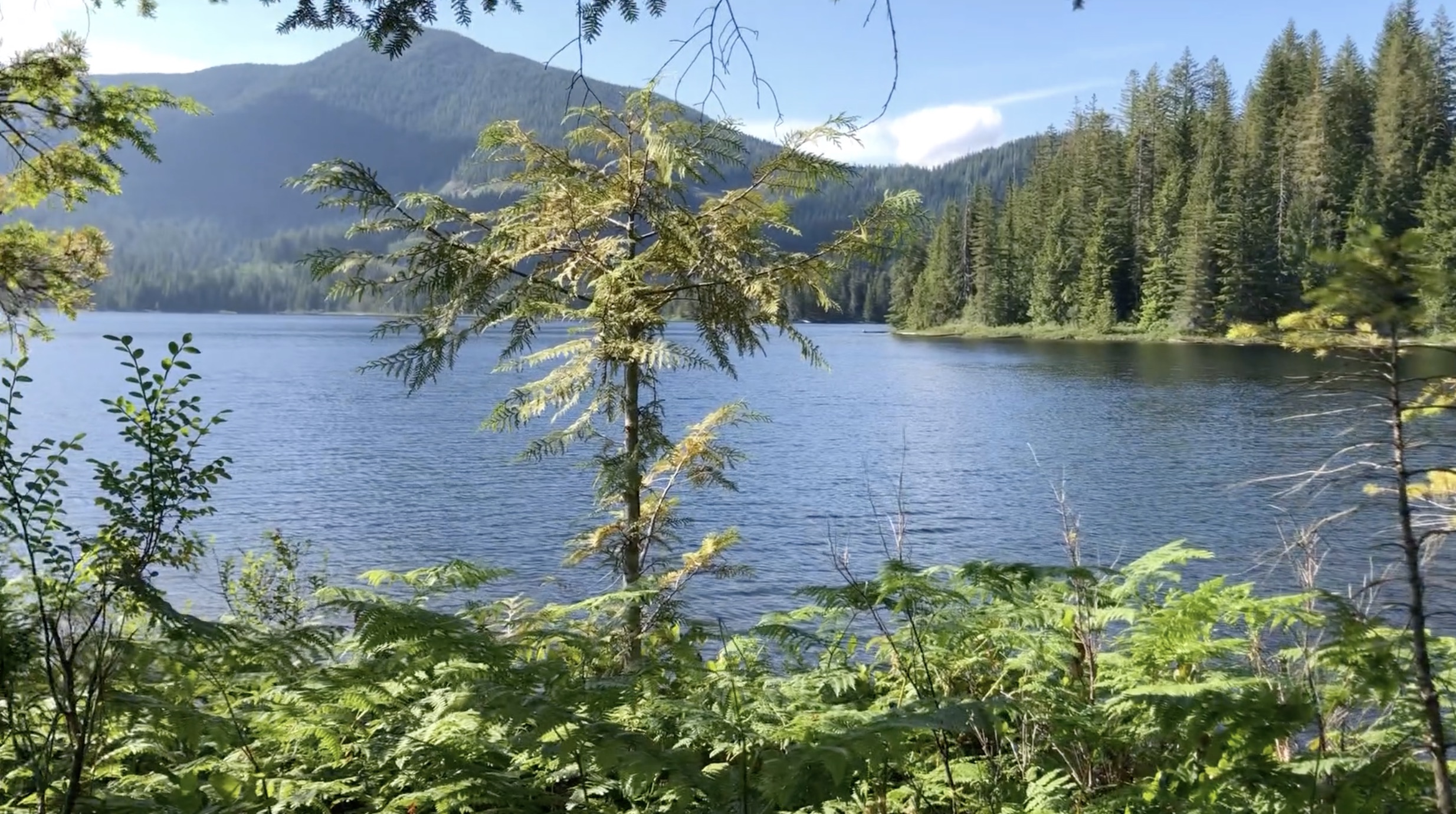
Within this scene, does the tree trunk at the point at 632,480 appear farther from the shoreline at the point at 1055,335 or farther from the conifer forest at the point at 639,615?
the shoreline at the point at 1055,335

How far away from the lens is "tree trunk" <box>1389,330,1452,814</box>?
6.91 feet

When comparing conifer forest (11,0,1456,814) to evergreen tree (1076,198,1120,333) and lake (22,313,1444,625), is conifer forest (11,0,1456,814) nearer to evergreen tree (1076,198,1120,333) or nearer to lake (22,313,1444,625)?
lake (22,313,1444,625)

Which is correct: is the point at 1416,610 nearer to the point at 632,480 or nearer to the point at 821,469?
the point at 632,480

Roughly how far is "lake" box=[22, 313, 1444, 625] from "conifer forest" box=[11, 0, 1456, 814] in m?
0.70

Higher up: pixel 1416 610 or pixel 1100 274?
pixel 1100 274

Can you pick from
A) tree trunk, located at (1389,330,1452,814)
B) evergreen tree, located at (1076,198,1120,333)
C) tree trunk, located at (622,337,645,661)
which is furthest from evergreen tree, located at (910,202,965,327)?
tree trunk, located at (1389,330,1452,814)

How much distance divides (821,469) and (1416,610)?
2052 cm

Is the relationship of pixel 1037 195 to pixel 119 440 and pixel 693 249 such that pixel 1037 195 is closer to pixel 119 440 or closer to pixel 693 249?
pixel 119 440

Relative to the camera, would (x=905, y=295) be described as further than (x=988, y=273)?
Yes

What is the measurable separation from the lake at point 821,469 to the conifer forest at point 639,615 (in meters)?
0.70

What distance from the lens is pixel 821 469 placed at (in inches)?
894

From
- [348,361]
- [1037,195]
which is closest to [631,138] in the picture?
[348,361]

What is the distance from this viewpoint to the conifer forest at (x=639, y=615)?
2.31 meters

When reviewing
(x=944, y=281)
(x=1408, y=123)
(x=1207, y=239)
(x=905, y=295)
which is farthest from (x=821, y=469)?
(x=905, y=295)
